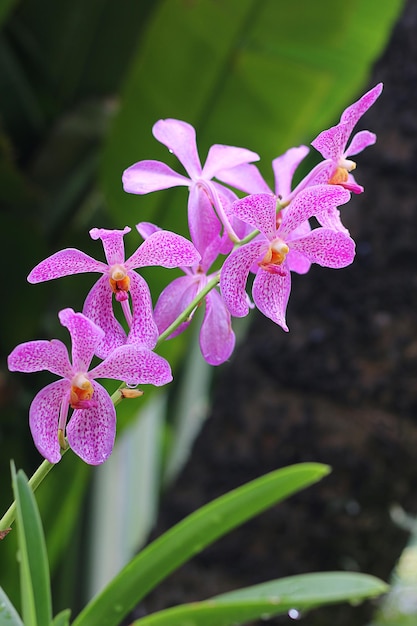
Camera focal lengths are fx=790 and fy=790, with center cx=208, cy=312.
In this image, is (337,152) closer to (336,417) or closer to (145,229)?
(145,229)

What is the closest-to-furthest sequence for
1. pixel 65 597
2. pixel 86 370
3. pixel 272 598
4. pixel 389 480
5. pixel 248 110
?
pixel 86 370 < pixel 272 598 < pixel 389 480 < pixel 248 110 < pixel 65 597

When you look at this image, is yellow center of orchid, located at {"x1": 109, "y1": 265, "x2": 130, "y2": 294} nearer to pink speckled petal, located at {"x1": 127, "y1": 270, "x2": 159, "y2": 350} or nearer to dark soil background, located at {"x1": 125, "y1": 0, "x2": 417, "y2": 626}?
pink speckled petal, located at {"x1": 127, "y1": 270, "x2": 159, "y2": 350}

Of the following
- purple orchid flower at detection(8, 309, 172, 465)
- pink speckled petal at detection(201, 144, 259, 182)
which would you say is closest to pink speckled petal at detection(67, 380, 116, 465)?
purple orchid flower at detection(8, 309, 172, 465)

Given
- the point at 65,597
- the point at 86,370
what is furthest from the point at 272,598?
the point at 65,597

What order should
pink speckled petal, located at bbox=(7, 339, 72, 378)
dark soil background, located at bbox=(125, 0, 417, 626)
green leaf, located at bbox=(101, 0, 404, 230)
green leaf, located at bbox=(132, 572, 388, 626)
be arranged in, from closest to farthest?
pink speckled petal, located at bbox=(7, 339, 72, 378) < green leaf, located at bbox=(132, 572, 388, 626) < dark soil background, located at bbox=(125, 0, 417, 626) < green leaf, located at bbox=(101, 0, 404, 230)

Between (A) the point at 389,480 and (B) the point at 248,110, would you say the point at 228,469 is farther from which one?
(B) the point at 248,110

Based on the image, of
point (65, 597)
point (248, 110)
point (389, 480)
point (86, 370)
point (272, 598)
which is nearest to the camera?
point (86, 370)

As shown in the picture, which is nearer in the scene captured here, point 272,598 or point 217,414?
point 272,598

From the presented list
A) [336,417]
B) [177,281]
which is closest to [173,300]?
[177,281]
